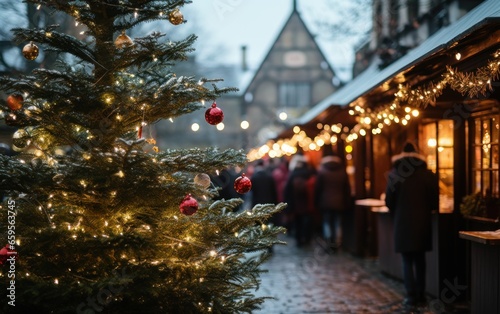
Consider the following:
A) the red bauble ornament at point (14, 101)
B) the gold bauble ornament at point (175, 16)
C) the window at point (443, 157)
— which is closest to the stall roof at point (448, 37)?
the window at point (443, 157)

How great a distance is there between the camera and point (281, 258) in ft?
53.1

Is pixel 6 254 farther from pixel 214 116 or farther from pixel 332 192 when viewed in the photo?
pixel 332 192

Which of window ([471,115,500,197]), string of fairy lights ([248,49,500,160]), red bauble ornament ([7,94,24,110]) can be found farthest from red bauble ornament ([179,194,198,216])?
window ([471,115,500,197])

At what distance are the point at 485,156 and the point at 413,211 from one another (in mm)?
1158

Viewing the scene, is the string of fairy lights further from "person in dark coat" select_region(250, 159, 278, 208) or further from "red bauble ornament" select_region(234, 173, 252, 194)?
"person in dark coat" select_region(250, 159, 278, 208)

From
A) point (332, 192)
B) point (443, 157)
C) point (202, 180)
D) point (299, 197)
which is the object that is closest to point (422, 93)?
point (443, 157)

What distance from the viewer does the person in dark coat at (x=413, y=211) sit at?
33.0ft

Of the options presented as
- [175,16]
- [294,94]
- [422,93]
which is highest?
[294,94]

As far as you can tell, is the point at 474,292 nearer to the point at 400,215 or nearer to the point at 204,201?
the point at 400,215

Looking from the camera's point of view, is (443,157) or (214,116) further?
(443,157)

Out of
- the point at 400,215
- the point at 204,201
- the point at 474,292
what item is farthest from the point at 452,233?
the point at 204,201

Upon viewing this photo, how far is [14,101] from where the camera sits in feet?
20.4

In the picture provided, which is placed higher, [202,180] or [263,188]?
[202,180]

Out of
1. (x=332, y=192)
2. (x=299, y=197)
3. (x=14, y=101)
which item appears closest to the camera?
(x=14, y=101)
